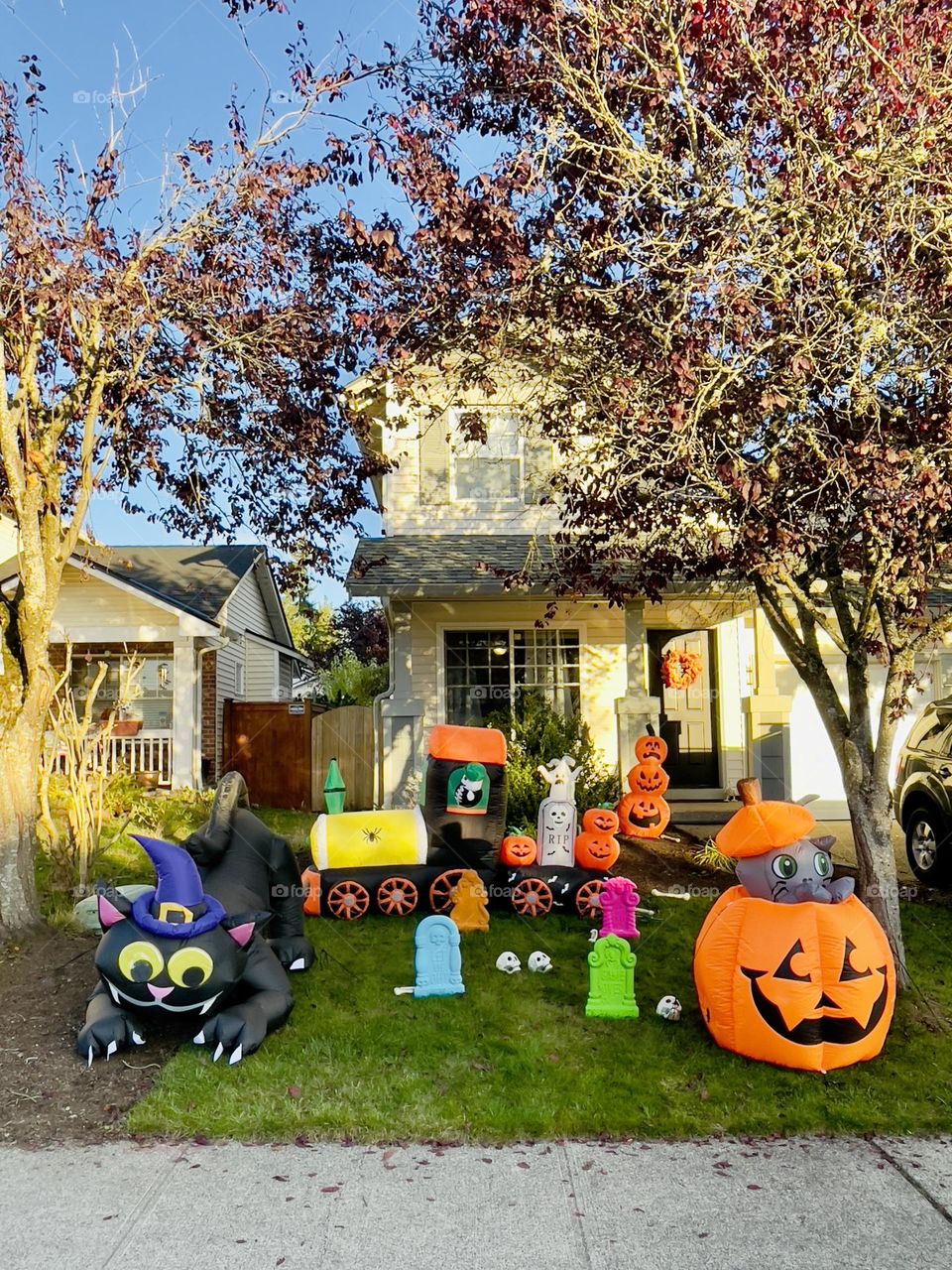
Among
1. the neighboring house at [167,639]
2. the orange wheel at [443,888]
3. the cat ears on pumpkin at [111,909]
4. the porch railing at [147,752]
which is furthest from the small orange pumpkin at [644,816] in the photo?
the porch railing at [147,752]

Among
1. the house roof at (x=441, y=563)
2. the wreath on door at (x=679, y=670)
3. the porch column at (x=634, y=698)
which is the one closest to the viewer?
the house roof at (x=441, y=563)

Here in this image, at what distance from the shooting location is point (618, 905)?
7027mm

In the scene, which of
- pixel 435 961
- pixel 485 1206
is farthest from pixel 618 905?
pixel 485 1206

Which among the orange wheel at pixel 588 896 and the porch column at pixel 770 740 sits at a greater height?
the porch column at pixel 770 740

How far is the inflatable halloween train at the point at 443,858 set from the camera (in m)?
7.98

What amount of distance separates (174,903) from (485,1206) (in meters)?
2.44

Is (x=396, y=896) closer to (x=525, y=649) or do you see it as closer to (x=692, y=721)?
(x=525, y=649)

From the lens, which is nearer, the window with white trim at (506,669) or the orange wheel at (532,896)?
the orange wheel at (532,896)

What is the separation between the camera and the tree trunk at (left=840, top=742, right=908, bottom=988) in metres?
6.21

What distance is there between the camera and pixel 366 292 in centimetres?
708

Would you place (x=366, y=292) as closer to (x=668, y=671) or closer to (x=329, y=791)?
(x=329, y=791)

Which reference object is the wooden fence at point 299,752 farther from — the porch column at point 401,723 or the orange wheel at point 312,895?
the orange wheel at point 312,895

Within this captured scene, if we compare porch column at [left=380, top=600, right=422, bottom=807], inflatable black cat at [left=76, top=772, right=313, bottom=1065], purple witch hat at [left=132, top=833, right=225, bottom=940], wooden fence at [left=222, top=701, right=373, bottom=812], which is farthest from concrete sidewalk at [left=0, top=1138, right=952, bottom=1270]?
wooden fence at [left=222, top=701, right=373, bottom=812]

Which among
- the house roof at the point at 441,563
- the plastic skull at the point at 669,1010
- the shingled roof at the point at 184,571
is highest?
the shingled roof at the point at 184,571
